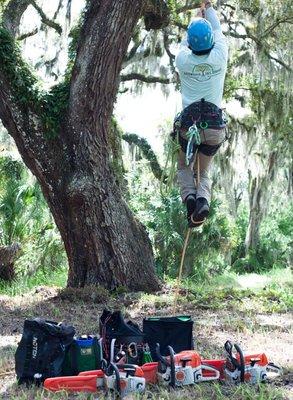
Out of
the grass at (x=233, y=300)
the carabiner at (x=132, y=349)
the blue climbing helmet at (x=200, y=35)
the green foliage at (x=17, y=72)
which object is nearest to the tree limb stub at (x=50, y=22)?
the green foliage at (x=17, y=72)

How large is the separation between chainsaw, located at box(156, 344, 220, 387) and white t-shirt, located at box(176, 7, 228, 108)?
108 inches

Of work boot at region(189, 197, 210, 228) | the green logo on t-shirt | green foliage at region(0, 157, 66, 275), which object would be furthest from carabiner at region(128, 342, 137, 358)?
green foliage at region(0, 157, 66, 275)

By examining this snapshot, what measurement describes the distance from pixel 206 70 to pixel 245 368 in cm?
→ 295

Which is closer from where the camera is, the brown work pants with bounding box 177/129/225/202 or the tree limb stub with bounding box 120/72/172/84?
the brown work pants with bounding box 177/129/225/202

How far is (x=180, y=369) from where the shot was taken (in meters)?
3.78

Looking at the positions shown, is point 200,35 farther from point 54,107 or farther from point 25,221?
point 25,221

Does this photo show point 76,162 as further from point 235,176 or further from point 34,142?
point 235,176

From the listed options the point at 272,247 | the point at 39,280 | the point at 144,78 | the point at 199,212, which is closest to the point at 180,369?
the point at 199,212

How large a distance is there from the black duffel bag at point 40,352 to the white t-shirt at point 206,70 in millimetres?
2756

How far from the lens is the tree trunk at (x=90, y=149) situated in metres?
7.95

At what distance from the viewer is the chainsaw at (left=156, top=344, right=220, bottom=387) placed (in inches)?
148

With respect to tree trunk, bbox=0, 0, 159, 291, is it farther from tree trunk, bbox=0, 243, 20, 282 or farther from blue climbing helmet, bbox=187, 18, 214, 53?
tree trunk, bbox=0, 243, 20, 282

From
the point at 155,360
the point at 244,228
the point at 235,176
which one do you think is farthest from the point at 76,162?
the point at 244,228

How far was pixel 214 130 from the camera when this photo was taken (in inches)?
229
